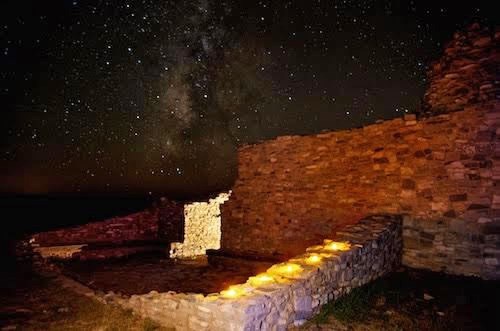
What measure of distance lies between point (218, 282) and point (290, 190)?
3289mm

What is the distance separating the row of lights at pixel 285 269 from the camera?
462cm

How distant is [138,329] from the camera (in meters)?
5.02

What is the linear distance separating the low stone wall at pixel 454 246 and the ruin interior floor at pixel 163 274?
3.94m

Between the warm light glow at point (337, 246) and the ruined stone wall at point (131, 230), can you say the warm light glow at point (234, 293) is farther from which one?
the ruined stone wall at point (131, 230)

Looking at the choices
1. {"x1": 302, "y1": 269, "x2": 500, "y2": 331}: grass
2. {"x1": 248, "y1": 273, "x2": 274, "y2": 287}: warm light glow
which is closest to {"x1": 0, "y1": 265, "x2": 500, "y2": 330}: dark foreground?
{"x1": 302, "y1": 269, "x2": 500, "y2": 331}: grass

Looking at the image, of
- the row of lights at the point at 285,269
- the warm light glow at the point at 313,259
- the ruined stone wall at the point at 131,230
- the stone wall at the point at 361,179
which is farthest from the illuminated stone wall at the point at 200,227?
the warm light glow at the point at 313,259

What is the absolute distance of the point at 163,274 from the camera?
34.6 ft

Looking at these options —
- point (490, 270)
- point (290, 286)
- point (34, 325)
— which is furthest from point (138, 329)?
point (490, 270)

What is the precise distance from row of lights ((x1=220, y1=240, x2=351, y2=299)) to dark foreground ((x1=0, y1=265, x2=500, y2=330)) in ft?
2.53

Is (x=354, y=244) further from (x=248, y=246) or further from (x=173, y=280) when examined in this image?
(x=173, y=280)

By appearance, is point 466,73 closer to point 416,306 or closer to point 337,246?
point 337,246

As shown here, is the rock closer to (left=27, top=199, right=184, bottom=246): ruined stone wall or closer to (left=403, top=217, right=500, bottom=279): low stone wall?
(left=403, top=217, right=500, bottom=279): low stone wall

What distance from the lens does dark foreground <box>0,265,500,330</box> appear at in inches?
197

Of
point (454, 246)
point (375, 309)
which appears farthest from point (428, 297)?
point (454, 246)
